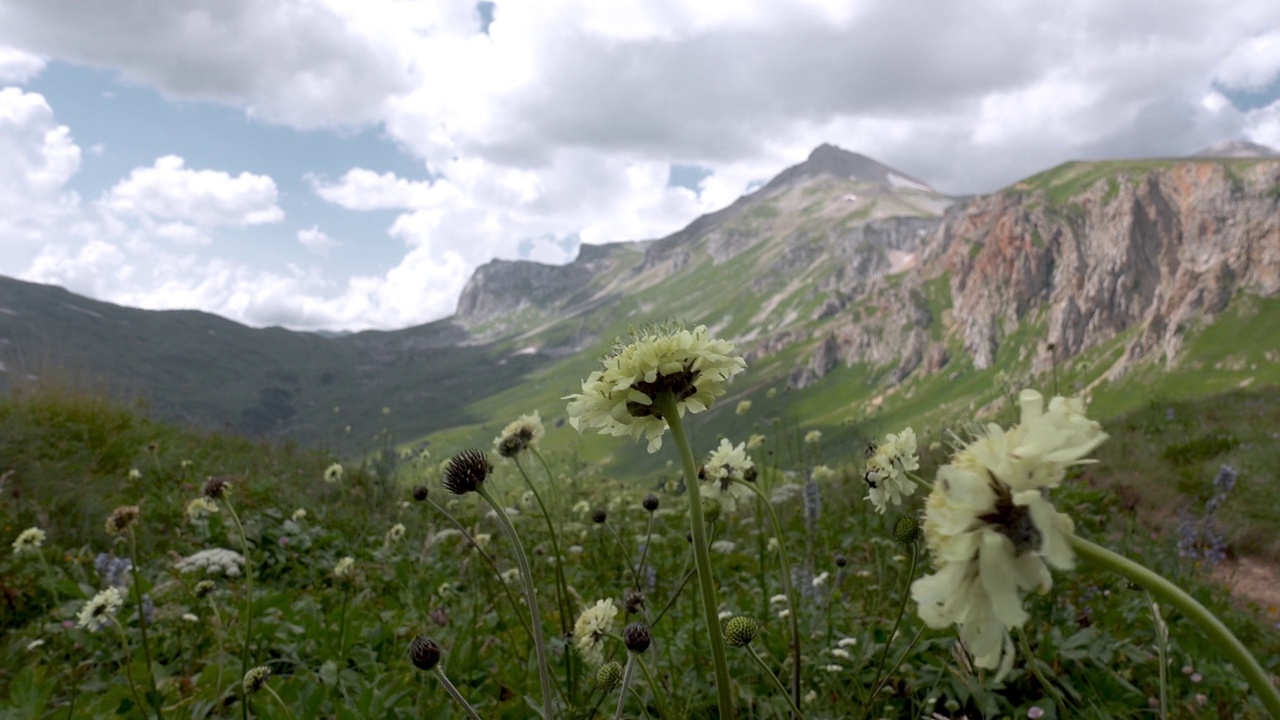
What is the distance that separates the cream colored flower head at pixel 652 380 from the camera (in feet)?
6.66

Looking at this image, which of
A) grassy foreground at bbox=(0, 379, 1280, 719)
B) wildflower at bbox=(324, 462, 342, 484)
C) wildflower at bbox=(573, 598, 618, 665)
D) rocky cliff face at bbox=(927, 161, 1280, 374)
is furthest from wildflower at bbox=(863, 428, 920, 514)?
rocky cliff face at bbox=(927, 161, 1280, 374)

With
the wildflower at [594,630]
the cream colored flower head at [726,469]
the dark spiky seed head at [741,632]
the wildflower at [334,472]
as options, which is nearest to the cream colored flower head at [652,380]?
the dark spiky seed head at [741,632]

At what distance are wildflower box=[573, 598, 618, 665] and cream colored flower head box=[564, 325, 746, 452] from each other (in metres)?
1.07

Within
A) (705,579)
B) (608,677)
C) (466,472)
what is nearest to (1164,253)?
(608,677)

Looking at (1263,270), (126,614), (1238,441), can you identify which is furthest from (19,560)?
(1263,270)

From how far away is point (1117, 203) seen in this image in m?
197

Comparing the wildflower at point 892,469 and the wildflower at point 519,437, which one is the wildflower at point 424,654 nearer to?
the wildflower at point 892,469

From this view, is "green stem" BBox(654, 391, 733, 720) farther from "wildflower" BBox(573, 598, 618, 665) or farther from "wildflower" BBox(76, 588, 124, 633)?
"wildflower" BBox(76, 588, 124, 633)

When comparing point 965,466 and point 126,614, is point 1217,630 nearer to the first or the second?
point 965,466

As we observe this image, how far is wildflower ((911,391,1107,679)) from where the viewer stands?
3.90 feet

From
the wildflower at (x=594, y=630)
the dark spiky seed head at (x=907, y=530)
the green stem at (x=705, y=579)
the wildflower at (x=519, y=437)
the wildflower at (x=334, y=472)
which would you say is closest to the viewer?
the green stem at (x=705, y=579)

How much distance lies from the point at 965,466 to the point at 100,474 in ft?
35.2

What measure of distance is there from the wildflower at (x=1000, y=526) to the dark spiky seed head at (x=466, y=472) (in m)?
1.71

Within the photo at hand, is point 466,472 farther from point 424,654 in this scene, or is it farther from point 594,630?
point 594,630
